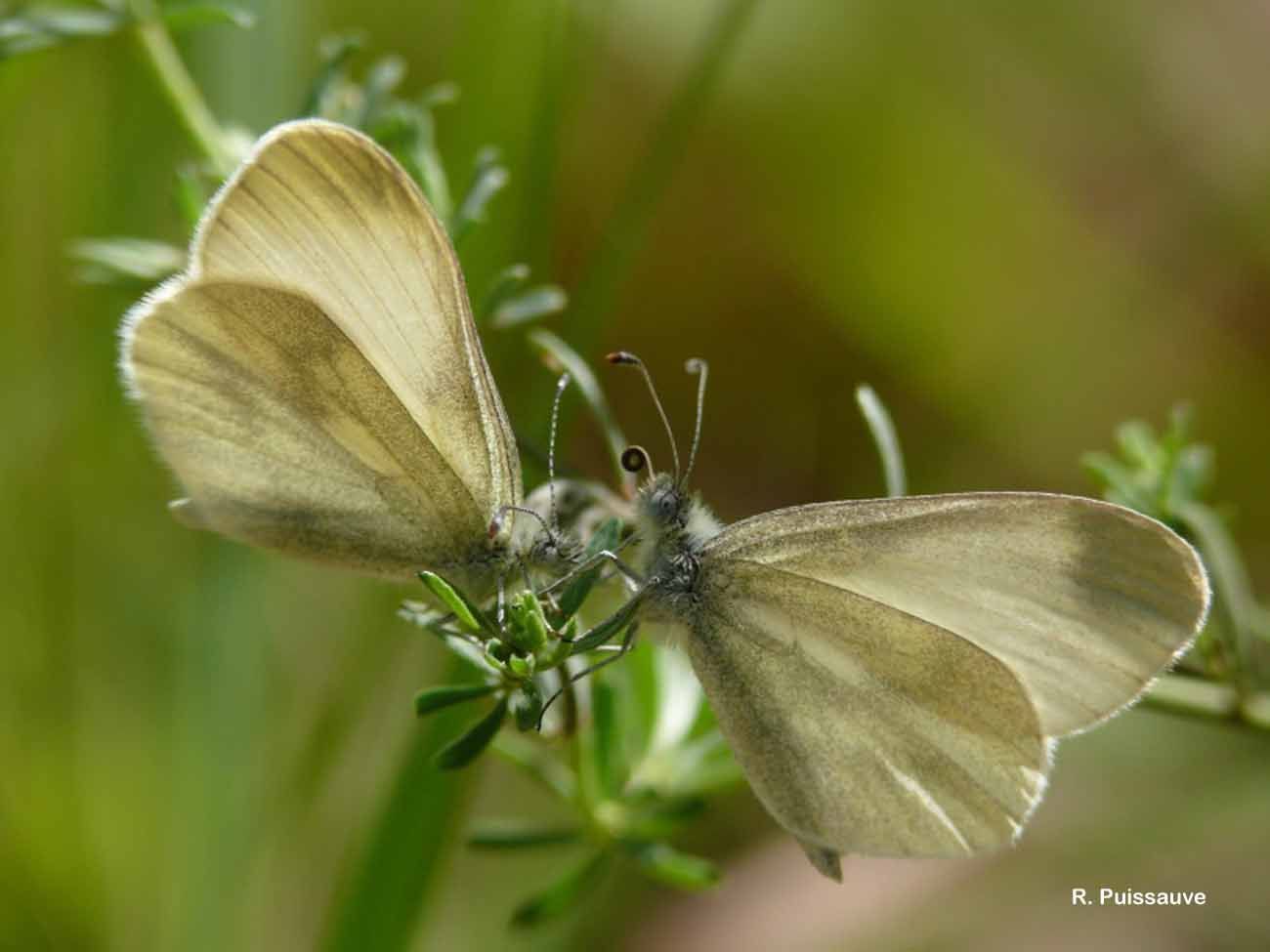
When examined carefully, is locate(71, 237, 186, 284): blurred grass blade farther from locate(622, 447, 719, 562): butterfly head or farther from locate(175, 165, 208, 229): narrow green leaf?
locate(622, 447, 719, 562): butterfly head

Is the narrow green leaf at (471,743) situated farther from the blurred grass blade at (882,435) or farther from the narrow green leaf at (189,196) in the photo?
the narrow green leaf at (189,196)

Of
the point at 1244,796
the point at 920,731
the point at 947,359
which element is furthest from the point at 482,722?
the point at 947,359

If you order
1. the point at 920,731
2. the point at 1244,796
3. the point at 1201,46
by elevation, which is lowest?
the point at 1244,796

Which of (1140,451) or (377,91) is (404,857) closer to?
(377,91)

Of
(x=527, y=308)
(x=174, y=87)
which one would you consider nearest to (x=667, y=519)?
(x=527, y=308)

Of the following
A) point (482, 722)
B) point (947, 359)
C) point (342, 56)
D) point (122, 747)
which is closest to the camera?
point (482, 722)

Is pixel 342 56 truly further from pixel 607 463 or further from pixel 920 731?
pixel 607 463
